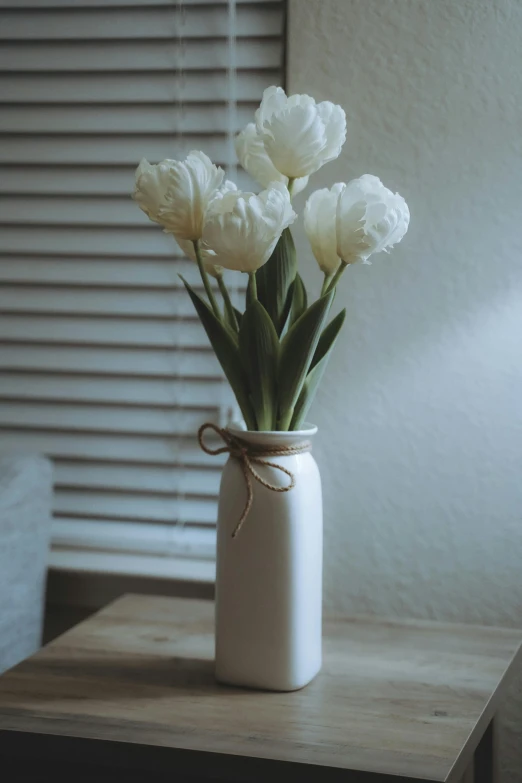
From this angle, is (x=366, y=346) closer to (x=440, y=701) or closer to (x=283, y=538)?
(x=283, y=538)

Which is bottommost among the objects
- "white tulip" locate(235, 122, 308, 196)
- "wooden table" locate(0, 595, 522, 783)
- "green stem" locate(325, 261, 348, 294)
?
"wooden table" locate(0, 595, 522, 783)

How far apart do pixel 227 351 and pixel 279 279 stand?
11 cm

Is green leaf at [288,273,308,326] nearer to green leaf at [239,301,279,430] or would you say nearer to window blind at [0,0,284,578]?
green leaf at [239,301,279,430]

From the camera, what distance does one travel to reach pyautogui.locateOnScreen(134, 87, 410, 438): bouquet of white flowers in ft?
3.32

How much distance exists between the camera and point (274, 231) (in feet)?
3.28

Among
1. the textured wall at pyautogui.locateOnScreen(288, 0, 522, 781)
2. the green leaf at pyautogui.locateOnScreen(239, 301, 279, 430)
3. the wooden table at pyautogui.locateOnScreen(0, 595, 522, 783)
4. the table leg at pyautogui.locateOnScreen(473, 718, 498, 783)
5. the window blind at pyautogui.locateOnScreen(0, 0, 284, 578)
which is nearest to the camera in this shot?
the wooden table at pyautogui.locateOnScreen(0, 595, 522, 783)

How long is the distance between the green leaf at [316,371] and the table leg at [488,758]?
1.71ft

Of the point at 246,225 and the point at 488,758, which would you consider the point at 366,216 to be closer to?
the point at 246,225

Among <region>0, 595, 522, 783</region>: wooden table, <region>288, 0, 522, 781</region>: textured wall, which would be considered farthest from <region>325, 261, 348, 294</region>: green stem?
<region>0, 595, 522, 783</region>: wooden table

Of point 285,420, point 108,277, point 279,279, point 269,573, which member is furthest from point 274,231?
point 108,277

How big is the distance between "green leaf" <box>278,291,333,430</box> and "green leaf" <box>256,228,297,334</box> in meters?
0.05

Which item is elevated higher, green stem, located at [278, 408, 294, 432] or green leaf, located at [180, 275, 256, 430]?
green leaf, located at [180, 275, 256, 430]

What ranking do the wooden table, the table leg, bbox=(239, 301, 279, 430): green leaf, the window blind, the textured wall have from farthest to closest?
the window blind, the textured wall, the table leg, bbox=(239, 301, 279, 430): green leaf, the wooden table

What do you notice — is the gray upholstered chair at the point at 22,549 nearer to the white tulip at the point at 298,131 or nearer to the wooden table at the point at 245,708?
the wooden table at the point at 245,708
